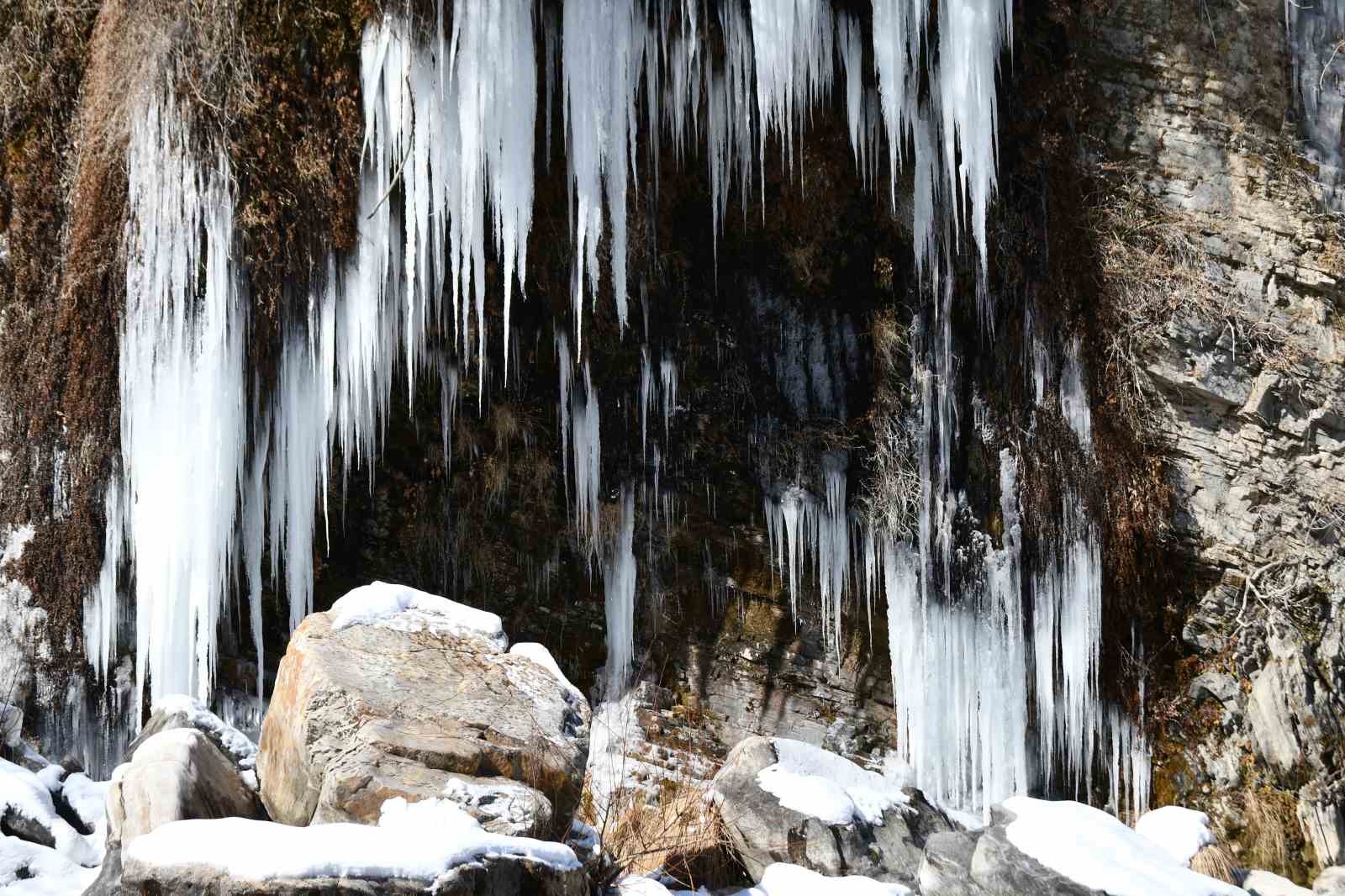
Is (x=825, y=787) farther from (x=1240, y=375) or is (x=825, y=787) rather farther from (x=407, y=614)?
(x=1240, y=375)

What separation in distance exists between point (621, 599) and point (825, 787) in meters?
2.34

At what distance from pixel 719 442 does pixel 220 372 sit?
2.57 m

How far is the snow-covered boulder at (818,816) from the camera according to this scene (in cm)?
448

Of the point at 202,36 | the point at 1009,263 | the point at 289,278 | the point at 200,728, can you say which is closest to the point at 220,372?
the point at 289,278

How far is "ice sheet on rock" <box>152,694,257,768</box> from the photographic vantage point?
4270 mm

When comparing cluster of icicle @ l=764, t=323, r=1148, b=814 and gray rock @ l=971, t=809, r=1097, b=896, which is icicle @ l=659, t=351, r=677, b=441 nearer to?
cluster of icicle @ l=764, t=323, r=1148, b=814

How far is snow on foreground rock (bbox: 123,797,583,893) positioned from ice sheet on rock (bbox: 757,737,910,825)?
5.34 feet

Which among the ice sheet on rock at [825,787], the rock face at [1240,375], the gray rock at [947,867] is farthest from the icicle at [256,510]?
the rock face at [1240,375]

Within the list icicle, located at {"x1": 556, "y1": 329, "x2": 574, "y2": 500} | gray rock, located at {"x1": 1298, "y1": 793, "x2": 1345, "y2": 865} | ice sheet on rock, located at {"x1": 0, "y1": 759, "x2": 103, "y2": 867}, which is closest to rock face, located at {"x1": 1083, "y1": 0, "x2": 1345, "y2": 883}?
gray rock, located at {"x1": 1298, "y1": 793, "x2": 1345, "y2": 865}

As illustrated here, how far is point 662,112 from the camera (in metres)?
Result: 6.08

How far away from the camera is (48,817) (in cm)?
414

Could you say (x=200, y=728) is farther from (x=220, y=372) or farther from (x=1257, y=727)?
(x=1257, y=727)

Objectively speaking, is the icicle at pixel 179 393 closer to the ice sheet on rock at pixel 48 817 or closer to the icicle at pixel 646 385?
the ice sheet on rock at pixel 48 817

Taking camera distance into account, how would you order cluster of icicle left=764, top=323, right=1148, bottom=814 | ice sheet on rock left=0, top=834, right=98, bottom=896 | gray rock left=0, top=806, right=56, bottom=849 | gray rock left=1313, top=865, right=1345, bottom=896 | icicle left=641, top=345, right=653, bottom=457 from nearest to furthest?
ice sheet on rock left=0, top=834, right=98, bottom=896 < gray rock left=0, top=806, right=56, bottom=849 < gray rock left=1313, top=865, right=1345, bottom=896 < cluster of icicle left=764, top=323, right=1148, bottom=814 < icicle left=641, top=345, right=653, bottom=457
